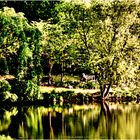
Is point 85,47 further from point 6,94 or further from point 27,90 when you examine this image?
point 6,94

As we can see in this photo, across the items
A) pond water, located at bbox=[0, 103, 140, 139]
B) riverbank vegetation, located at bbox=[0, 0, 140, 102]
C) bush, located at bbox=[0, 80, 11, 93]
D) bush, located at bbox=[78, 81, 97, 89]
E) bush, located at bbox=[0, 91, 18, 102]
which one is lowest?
pond water, located at bbox=[0, 103, 140, 139]

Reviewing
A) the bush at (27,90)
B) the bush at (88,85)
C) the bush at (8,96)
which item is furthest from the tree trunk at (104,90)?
the bush at (8,96)

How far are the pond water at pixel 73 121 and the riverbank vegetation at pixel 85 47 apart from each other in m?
3.12

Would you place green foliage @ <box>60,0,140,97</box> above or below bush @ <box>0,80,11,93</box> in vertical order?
above

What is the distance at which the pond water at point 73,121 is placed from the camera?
26.5m

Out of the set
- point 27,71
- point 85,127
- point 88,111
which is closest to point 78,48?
point 27,71

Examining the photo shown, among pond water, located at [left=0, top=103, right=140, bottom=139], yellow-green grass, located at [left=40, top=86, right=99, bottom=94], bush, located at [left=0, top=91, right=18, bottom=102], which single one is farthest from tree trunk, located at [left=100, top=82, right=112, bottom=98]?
bush, located at [left=0, top=91, right=18, bottom=102]

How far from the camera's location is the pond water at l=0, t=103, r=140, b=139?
2648 cm

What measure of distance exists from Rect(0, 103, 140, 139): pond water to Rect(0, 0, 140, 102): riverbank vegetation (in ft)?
10.2

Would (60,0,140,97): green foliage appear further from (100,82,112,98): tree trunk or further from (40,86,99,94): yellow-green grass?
(40,86,99,94): yellow-green grass

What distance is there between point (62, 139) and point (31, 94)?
16.2 meters

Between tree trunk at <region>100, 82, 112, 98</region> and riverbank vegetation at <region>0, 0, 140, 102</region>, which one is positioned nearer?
riverbank vegetation at <region>0, 0, 140, 102</region>

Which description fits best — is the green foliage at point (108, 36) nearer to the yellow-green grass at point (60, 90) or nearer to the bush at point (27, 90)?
the yellow-green grass at point (60, 90)

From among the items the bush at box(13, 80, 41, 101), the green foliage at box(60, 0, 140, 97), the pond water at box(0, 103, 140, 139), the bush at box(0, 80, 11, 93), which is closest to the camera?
the pond water at box(0, 103, 140, 139)
